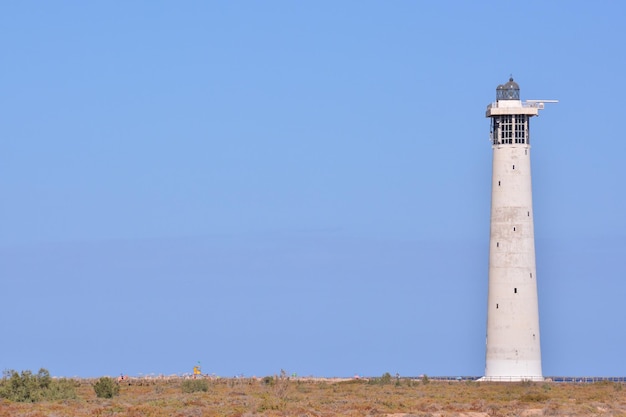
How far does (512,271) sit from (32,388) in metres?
26.8

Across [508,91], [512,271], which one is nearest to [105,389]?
[512,271]

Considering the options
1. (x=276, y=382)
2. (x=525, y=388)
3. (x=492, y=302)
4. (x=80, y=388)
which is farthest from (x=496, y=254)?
(x=80, y=388)

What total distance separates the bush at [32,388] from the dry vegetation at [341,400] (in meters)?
0.79

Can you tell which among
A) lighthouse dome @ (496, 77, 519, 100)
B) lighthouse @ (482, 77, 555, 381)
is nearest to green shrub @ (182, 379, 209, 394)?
lighthouse @ (482, 77, 555, 381)

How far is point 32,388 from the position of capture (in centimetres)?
6094

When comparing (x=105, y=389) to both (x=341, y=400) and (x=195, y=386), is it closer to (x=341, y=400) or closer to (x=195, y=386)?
(x=195, y=386)

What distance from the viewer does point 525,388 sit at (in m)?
69.6

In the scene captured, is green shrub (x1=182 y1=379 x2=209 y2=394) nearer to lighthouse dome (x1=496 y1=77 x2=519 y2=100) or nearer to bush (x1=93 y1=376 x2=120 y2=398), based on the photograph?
bush (x1=93 y1=376 x2=120 y2=398)

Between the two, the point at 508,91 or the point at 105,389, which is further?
the point at 508,91

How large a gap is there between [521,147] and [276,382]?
20341mm

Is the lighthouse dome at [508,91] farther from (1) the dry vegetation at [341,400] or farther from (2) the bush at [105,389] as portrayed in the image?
(2) the bush at [105,389]

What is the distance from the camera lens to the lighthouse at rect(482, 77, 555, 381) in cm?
7588

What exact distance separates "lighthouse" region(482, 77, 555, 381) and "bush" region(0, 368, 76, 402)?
78.2ft

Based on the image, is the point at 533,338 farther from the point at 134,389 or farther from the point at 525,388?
the point at 134,389
